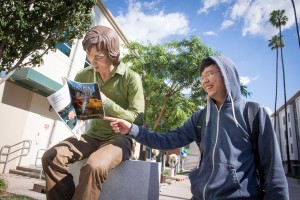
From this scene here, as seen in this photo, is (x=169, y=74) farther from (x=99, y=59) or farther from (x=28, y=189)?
(x=99, y=59)

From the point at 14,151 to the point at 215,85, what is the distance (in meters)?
10.0

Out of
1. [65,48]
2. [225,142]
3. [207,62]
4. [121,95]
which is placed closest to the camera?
[225,142]

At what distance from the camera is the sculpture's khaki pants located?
2029 millimetres

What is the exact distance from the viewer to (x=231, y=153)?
1.82 metres

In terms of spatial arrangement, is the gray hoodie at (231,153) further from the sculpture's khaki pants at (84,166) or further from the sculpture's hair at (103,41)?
the sculpture's hair at (103,41)

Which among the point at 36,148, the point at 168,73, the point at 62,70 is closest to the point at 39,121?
the point at 36,148

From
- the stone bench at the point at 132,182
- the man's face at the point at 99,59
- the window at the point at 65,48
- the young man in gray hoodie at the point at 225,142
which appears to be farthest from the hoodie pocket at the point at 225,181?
the window at the point at 65,48

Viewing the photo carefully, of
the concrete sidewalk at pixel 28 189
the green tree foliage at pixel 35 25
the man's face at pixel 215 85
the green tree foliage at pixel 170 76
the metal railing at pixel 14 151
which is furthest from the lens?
the green tree foliage at pixel 170 76

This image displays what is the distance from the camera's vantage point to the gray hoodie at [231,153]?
1.67m

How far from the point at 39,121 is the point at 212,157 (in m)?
10.8

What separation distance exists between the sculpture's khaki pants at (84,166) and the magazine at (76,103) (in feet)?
0.96

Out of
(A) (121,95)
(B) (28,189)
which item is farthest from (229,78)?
(B) (28,189)

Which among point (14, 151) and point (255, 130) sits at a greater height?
point (255, 130)

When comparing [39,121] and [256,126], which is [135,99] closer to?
[256,126]
